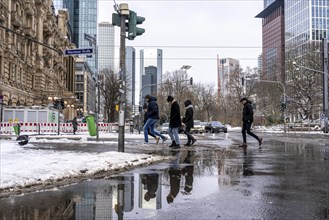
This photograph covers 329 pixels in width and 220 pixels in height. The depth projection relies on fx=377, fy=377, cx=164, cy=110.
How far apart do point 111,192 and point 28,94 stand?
155 ft

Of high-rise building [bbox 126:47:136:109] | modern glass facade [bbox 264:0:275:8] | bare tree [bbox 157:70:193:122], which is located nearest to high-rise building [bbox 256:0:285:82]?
modern glass facade [bbox 264:0:275:8]

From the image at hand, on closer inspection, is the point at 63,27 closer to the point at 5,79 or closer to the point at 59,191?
the point at 5,79

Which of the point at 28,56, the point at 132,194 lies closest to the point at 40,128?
the point at 28,56

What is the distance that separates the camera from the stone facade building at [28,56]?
39.9 metres

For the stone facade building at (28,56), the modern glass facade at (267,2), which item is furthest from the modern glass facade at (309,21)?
the stone facade building at (28,56)

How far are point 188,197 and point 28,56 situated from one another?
163 ft

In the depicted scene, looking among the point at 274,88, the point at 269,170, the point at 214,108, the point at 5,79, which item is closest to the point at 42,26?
the point at 5,79

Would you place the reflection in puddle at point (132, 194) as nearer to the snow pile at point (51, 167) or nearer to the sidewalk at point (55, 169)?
the sidewalk at point (55, 169)

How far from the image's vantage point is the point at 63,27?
8112 cm

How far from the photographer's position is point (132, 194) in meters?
5.71

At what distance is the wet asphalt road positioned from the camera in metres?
4.58

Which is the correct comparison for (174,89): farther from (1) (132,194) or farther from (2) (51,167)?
(1) (132,194)

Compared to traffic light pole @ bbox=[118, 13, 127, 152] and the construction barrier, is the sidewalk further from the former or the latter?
the construction barrier

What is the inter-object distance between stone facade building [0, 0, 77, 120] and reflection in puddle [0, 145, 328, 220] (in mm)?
25504
